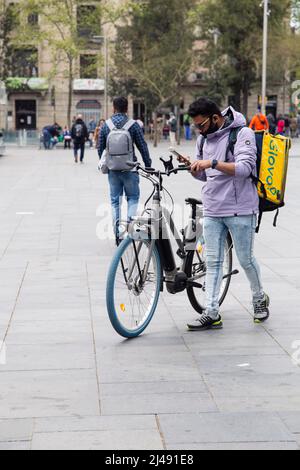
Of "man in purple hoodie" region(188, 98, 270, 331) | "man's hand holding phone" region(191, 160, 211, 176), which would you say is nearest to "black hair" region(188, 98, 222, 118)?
"man in purple hoodie" region(188, 98, 270, 331)

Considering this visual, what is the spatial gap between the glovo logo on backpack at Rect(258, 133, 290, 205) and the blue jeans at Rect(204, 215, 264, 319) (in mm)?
274

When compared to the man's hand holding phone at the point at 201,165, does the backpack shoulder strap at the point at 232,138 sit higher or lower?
higher

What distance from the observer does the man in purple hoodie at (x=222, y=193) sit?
5.93 meters

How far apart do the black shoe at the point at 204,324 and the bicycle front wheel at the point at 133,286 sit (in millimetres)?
313

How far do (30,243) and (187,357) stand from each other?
5244mm

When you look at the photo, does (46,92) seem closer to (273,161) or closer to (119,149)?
(119,149)

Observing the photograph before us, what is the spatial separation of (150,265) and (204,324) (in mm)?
568

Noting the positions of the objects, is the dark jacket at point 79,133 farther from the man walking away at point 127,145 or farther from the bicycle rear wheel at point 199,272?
the bicycle rear wheel at point 199,272

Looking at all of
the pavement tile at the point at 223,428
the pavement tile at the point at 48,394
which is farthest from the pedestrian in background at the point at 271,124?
the pavement tile at the point at 223,428

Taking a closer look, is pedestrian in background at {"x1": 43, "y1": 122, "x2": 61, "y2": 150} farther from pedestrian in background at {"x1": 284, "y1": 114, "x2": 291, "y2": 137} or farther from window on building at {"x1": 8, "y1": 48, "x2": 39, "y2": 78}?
window on building at {"x1": 8, "y1": 48, "x2": 39, "y2": 78}

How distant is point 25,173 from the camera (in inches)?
953

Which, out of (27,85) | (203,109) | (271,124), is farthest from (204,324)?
(27,85)

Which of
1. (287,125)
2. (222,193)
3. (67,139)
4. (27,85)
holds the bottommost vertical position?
(67,139)

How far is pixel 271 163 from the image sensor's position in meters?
6.12
